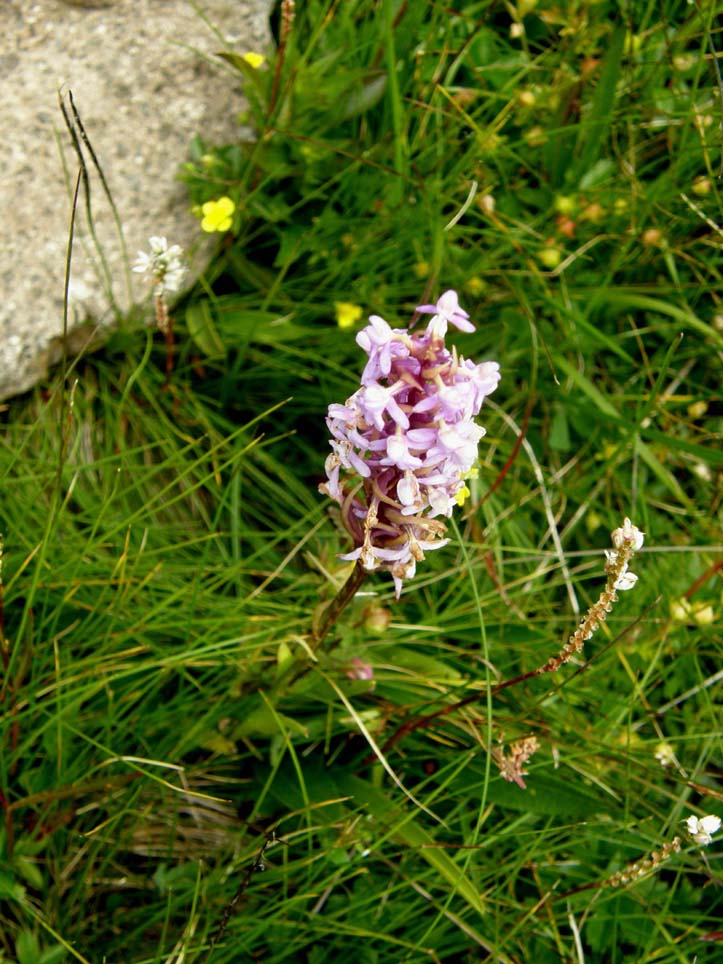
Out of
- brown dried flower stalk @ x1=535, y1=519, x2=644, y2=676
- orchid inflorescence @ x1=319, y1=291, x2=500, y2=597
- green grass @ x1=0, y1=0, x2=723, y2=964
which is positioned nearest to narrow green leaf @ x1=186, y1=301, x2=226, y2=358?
green grass @ x1=0, y1=0, x2=723, y2=964

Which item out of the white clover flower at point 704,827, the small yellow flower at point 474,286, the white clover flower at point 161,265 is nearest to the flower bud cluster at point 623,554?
the white clover flower at point 704,827

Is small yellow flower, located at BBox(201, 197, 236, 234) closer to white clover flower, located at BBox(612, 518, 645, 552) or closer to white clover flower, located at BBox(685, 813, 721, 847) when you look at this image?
white clover flower, located at BBox(612, 518, 645, 552)

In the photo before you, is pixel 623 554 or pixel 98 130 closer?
pixel 623 554

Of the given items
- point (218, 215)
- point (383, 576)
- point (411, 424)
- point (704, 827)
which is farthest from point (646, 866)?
point (218, 215)

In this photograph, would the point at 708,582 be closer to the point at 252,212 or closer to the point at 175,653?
the point at 175,653

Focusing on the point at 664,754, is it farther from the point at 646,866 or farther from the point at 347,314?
the point at 347,314

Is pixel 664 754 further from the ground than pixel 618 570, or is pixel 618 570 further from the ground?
pixel 618 570
